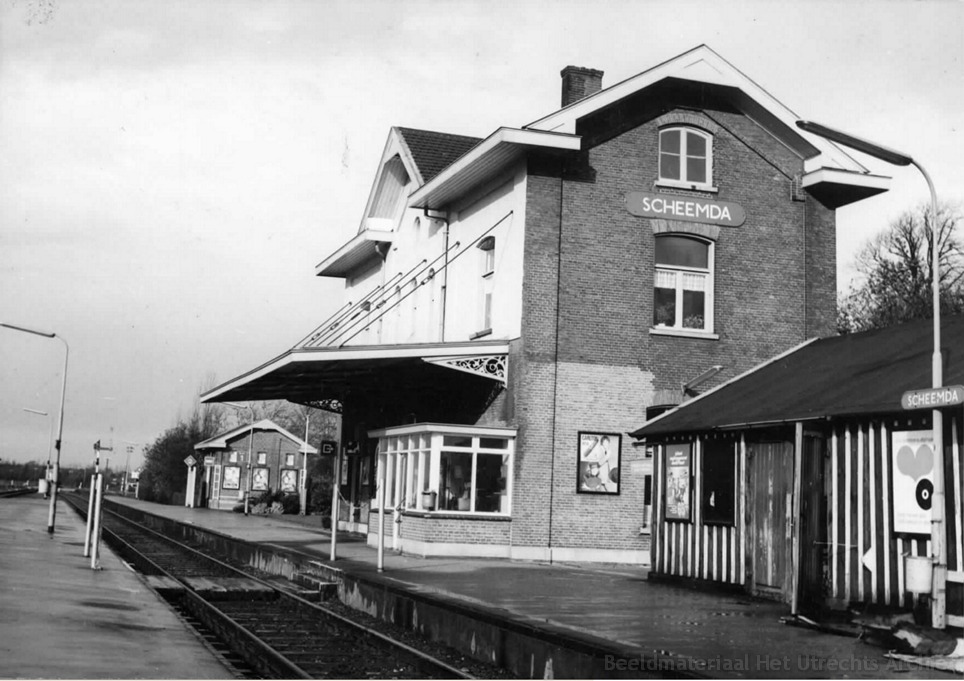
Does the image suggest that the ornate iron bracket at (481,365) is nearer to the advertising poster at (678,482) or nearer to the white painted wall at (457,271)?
the white painted wall at (457,271)

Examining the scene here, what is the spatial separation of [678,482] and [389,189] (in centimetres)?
1825

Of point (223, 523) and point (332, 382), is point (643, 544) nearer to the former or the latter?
point (332, 382)

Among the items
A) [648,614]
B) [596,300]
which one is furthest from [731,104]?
[648,614]

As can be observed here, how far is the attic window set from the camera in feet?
105

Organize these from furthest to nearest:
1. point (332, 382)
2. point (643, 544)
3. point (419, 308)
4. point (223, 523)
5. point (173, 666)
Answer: point (223, 523), point (419, 308), point (332, 382), point (643, 544), point (173, 666)

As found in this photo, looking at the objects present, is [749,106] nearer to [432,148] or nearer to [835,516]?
[432,148]

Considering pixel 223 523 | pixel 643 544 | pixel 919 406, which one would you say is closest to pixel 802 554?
pixel 919 406

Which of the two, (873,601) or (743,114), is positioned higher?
(743,114)

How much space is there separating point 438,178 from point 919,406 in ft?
54.4

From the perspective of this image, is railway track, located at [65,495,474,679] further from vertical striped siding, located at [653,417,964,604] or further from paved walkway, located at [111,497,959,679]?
vertical striped siding, located at [653,417,964,604]

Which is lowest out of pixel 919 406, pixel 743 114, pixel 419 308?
pixel 919 406

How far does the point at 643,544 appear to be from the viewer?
22.8 m

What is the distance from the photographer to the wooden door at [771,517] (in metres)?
14.3

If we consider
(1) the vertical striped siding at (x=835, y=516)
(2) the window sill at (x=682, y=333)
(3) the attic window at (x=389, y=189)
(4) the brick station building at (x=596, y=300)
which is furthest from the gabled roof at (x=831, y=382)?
(3) the attic window at (x=389, y=189)
